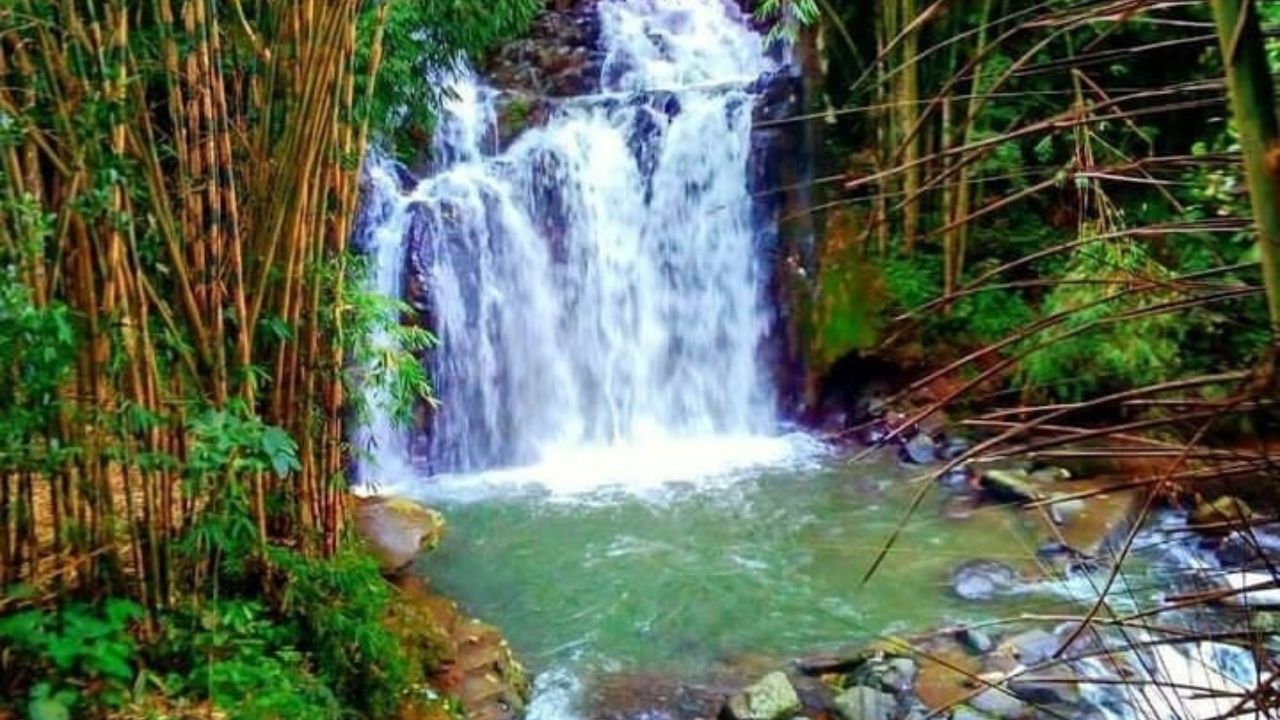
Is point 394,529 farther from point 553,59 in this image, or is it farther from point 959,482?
point 553,59

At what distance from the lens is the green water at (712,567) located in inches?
175

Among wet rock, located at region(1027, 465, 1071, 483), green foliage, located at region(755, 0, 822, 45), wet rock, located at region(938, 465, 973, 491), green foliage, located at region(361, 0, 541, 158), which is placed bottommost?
wet rock, located at region(938, 465, 973, 491)

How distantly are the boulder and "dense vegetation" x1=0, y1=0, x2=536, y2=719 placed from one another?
935mm

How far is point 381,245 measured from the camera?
23.2ft

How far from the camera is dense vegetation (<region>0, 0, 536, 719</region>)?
82.8 inches

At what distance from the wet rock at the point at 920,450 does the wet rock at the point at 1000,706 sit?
3.08 metres

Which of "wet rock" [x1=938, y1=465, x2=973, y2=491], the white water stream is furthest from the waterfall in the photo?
"wet rock" [x1=938, y1=465, x2=973, y2=491]

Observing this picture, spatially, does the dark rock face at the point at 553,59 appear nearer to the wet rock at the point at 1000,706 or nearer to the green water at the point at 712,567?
the green water at the point at 712,567

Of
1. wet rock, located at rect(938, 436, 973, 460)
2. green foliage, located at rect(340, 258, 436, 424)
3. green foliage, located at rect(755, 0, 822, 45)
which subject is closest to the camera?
green foliage, located at rect(340, 258, 436, 424)

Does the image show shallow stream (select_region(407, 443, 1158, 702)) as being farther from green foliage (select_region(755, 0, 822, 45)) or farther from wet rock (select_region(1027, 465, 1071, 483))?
green foliage (select_region(755, 0, 822, 45))

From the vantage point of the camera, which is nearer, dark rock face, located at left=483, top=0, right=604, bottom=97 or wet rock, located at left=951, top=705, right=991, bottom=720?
wet rock, located at left=951, top=705, right=991, bottom=720

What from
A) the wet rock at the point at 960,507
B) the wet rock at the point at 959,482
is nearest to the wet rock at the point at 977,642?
the wet rock at the point at 960,507

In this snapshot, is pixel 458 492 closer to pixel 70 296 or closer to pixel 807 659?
pixel 807 659

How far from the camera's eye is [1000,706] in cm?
356
